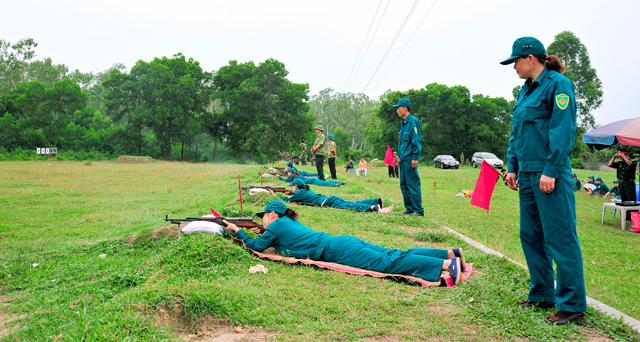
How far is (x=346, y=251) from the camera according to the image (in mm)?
4457

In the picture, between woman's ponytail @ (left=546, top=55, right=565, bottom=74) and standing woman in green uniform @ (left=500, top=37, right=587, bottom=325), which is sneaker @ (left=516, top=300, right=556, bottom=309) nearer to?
standing woman in green uniform @ (left=500, top=37, right=587, bottom=325)

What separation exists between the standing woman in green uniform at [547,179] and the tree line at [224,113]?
35.9m

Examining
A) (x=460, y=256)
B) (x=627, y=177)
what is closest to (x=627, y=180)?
(x=627, y=177)

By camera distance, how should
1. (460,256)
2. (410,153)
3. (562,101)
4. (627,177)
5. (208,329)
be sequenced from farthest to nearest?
(627,177)
(410,153)
(460,256)
(562,101)
(208,329)

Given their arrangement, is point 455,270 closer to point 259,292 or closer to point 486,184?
point 486,184

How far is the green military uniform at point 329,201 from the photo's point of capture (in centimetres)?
841

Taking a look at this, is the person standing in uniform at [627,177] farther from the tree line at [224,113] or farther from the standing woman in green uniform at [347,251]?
the tree line at [224,113]

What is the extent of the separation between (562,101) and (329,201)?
626cm

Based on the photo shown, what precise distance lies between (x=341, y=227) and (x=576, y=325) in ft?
13.4

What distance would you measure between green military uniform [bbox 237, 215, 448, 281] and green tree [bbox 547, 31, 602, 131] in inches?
1642

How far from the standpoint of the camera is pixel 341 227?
6.74m

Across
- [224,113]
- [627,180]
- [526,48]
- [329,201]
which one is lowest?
[329,201]

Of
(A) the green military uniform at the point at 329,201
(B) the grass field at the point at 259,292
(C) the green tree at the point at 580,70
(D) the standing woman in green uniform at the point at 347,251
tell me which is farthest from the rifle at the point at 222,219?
(C) the green tree at the point at 580,70

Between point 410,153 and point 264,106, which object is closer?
point 410,153
